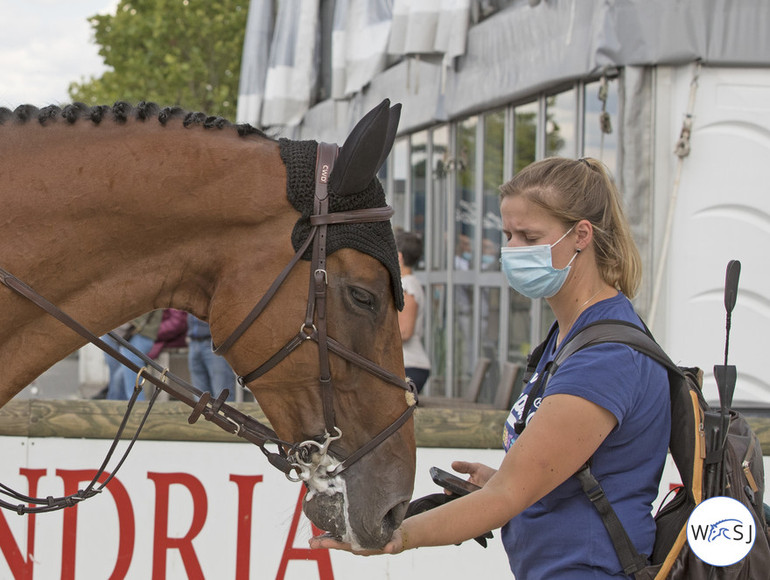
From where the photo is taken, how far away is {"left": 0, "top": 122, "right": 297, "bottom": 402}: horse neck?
2.23 meters

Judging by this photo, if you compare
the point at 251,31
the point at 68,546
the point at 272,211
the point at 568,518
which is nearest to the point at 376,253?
the point at 272,211

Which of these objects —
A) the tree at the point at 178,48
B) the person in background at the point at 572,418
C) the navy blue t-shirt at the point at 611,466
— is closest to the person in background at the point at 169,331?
the person in background at the point at 572,418

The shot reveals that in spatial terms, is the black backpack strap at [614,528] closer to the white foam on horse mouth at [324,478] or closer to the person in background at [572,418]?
the person in background at [572,418]

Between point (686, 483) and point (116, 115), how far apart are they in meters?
1.59

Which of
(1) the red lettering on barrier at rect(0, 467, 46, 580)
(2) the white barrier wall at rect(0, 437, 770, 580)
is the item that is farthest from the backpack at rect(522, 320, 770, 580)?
(1) the red lettering on barrier at rect(0, 467, 46, 580)

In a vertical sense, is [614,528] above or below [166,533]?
above

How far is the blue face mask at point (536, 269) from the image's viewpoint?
2328 mm

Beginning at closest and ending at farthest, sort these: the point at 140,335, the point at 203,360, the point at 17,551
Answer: the point at 17,551, the point at 203,360, the point at 140,335

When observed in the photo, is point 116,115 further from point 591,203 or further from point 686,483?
point 686,483

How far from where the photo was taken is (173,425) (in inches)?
149

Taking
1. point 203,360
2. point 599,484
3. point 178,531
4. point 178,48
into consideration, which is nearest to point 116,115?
point 599,484

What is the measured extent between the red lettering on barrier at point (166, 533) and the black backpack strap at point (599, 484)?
1987mm

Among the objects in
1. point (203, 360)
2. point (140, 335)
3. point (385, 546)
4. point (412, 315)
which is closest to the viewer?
point (385, 546)

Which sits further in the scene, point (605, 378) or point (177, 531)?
point (177, 531)
